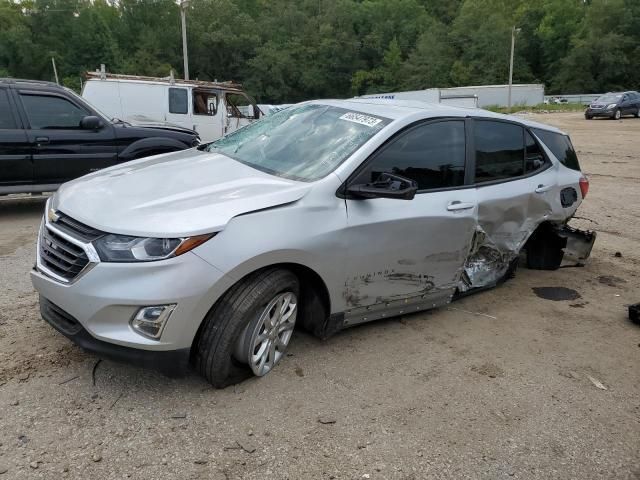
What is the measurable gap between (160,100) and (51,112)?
571cm

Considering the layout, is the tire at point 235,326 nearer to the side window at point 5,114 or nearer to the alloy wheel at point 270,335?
the alloy wheel at point 270,335

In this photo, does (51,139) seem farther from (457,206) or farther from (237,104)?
(237,104)

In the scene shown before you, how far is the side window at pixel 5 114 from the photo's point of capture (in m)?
6.93

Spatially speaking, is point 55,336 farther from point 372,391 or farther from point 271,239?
point 372,391

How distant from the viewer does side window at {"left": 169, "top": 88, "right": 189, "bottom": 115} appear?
1276 cm

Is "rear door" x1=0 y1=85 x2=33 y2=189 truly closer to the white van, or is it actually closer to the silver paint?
the silver paint

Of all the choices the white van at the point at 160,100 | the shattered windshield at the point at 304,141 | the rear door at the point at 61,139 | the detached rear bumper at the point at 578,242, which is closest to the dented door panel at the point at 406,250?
the shattered windshield at the point at 304,141

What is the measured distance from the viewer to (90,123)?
292 inches

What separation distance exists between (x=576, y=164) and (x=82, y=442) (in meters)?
5.03

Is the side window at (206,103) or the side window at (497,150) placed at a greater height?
the side window at (206,103)

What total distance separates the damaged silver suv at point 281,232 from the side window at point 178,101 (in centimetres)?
889

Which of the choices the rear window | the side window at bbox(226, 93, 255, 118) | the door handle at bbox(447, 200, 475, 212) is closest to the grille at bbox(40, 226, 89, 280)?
the door handle at bbox(447, 200, 475, 212)

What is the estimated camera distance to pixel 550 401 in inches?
128

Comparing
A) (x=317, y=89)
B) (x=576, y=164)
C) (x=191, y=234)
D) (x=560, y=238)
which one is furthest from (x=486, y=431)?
(x=317, y=89)
